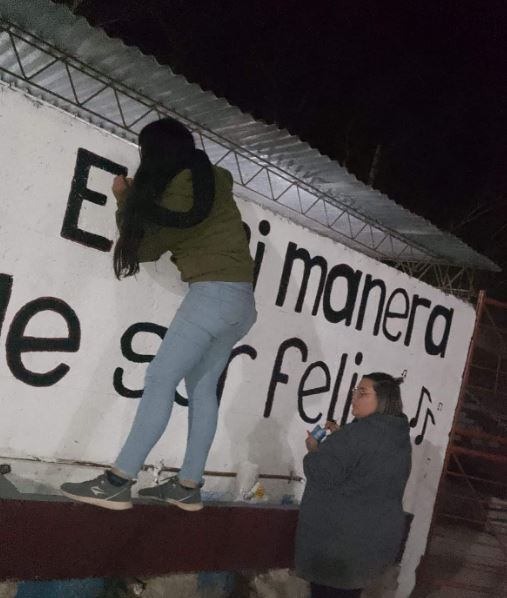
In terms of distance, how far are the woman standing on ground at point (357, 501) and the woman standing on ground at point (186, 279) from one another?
0.61 metres

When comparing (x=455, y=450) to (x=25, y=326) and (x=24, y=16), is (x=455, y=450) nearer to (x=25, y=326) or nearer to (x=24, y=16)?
(x=25, y=326)

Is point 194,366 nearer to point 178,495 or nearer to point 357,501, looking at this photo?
point 178,495

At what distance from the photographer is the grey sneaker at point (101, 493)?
101 inches

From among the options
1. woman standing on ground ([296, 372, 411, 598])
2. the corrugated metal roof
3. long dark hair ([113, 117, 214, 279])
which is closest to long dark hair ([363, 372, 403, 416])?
woman standing on ground ([296, 372, 411, 598])

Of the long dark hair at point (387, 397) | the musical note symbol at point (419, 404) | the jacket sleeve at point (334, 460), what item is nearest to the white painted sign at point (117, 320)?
the musical note symbol at point (419, 404)

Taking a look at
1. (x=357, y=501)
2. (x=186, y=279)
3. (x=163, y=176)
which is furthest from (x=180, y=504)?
(x=163, y=176)

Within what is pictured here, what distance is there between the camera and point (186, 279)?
2.89 metres

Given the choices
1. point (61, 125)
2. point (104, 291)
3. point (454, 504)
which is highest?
point (61, 125)

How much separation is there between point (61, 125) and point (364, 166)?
11.0m

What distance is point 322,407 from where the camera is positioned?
4652 millimetres

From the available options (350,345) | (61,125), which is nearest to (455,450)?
(350,345)

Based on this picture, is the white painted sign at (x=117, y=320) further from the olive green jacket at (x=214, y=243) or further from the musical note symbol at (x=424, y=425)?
the olive green jacket at (x=214, y=243)

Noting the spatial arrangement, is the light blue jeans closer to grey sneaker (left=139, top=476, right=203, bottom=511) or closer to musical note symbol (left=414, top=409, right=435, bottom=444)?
grey sneaker (left=139, top=476, right=203, bottom=511)

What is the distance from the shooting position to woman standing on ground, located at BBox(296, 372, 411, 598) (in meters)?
2.81
